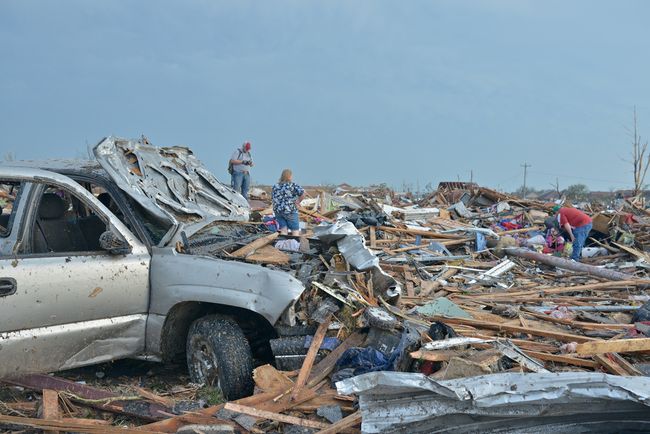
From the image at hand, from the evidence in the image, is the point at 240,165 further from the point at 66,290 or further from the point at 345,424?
the point at 345,424

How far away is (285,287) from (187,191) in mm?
2237

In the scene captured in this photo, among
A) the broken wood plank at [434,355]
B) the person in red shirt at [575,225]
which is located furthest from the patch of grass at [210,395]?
the person in red shirt at [575,225]

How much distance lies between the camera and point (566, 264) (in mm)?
11156

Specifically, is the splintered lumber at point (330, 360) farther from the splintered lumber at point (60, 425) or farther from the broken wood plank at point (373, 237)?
the broken wood plank at point (373, 237)

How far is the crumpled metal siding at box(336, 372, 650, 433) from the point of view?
11.9ft

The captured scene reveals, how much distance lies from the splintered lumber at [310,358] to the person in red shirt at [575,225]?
8723 millimetres

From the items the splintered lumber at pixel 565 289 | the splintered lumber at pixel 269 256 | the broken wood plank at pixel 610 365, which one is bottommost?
the splintered lumber at pixel 565 289

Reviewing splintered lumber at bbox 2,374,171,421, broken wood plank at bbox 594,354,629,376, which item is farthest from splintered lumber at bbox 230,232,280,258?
broken wood plank at bbox 594,354,629,376

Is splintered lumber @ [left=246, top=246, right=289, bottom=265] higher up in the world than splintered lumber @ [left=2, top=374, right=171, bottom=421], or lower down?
higher up

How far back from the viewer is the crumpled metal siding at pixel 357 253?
5492 millimetres

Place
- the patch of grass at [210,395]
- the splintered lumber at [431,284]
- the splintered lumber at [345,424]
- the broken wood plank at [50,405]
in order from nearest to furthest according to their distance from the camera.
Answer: the splintered lumber at [345,424] → the broken wood plank at [50,405] → the patch of grass at [210,395] → the splintered lumber at [431,284]

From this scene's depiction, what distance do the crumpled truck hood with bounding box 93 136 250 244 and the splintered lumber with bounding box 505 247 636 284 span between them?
6.86m

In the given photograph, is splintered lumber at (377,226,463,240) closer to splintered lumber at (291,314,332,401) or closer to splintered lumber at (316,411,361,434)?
splintered lumber at (291,314,332,401)

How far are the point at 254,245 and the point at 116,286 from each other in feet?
4.48
